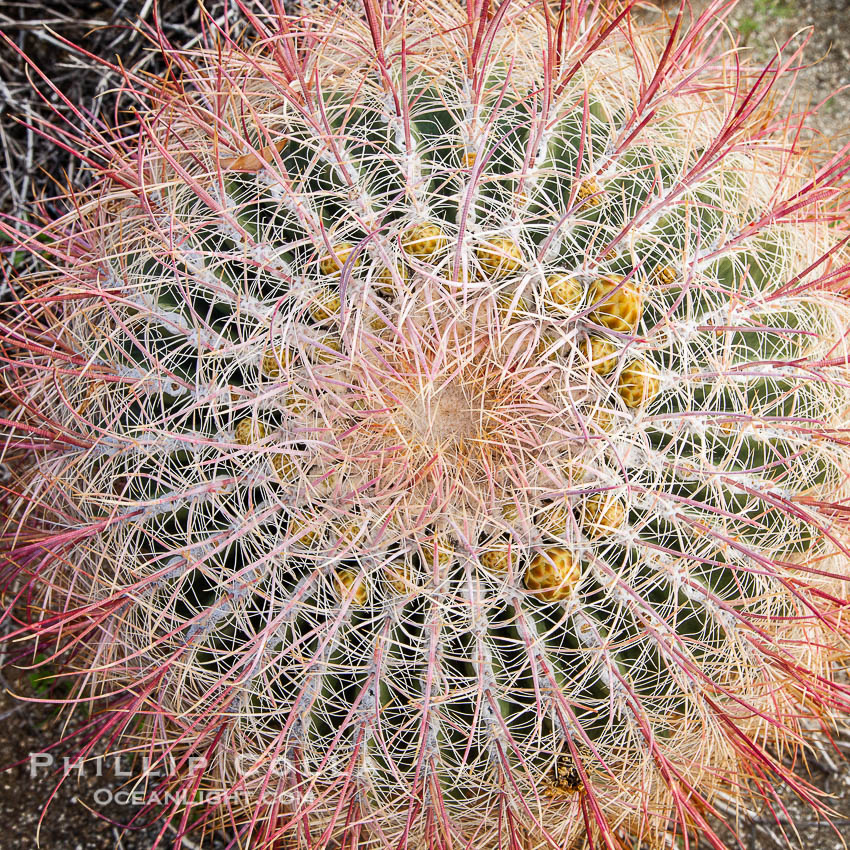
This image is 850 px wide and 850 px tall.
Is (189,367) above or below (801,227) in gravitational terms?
below

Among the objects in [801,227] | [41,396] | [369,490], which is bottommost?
[41,396]

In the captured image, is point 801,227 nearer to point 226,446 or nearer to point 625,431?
point 625,431

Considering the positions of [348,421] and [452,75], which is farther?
[452,75]

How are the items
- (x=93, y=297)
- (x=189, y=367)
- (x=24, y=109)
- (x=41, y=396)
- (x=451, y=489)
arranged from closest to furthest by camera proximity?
(x=451, y=489)
(x=189, y=367)
(x=93, y=297)
(x=41, y=396)
(x=24, y=109)

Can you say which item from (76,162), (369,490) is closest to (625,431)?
(369,490)

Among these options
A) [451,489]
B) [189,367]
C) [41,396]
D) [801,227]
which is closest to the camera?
[451,489]

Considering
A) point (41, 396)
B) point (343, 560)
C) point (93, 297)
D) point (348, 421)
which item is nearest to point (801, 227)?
point (348, 421)

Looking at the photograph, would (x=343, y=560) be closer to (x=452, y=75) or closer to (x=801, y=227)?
(x=452, y=75)
